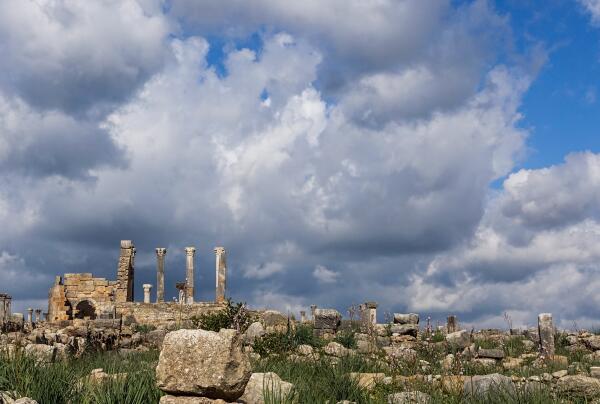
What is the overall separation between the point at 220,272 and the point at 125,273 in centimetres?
577

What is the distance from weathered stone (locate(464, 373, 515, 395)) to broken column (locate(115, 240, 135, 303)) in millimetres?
34169

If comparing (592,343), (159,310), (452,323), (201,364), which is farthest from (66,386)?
(159,310)

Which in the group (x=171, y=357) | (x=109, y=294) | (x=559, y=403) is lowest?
(x=559, y=403)

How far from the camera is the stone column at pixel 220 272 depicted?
43094 mm

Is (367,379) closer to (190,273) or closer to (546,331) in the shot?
(546,331)

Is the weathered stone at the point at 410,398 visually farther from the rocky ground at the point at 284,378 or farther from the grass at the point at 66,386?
the grass at the point at 66,386

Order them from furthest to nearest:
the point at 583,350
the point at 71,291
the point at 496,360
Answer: the point at 71,291 → the point at 583,350 → the point at 496,360

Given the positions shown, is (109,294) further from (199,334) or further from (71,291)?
(199,334)

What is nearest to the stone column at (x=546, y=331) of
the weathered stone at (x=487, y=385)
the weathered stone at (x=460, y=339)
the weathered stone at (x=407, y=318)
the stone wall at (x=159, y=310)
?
the weathered stone at (x=460, y=339)

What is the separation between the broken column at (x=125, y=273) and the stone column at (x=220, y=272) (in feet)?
17.6

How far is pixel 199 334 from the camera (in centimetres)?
729

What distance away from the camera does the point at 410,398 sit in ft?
28.4

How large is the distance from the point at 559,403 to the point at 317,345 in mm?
12870

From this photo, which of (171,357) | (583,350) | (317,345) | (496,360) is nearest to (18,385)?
(171,357)
